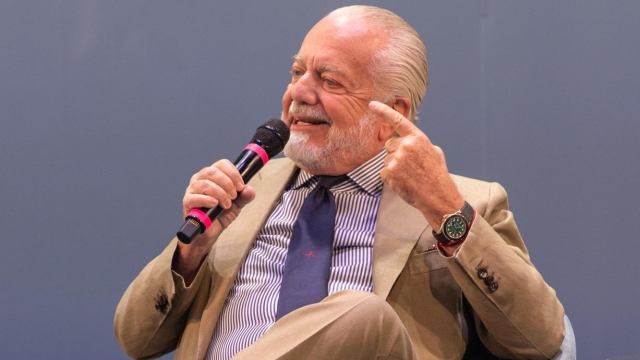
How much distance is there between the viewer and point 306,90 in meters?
2.01

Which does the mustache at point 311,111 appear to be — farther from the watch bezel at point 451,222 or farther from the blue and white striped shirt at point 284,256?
the watch bezel at point 451,222

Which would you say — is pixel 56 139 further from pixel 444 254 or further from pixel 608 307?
pixel 608 307

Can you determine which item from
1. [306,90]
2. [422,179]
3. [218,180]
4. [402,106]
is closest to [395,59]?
[402,106]

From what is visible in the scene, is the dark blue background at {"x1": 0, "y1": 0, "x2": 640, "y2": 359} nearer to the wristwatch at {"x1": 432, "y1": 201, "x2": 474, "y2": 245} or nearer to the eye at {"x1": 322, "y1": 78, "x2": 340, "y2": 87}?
the eye at {"x1": 322, "y1": 78, "x2": 340, "y2": 87}

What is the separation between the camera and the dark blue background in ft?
7.88

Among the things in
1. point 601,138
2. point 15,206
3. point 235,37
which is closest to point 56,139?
point 15,206

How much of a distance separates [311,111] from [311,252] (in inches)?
13.3

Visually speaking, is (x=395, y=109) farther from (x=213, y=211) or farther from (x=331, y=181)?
(x=213, y=211)

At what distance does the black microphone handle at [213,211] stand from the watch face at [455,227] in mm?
383

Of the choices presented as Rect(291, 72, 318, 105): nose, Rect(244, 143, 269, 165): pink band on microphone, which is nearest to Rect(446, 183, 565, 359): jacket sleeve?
Rect(244, 143, 269, 165): pink band on microphone

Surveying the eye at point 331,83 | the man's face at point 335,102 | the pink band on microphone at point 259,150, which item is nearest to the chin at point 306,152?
the man's face at point 335,102

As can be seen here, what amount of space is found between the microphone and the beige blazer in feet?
0.79

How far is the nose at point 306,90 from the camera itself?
2.01m

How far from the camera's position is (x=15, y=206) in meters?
2.40
